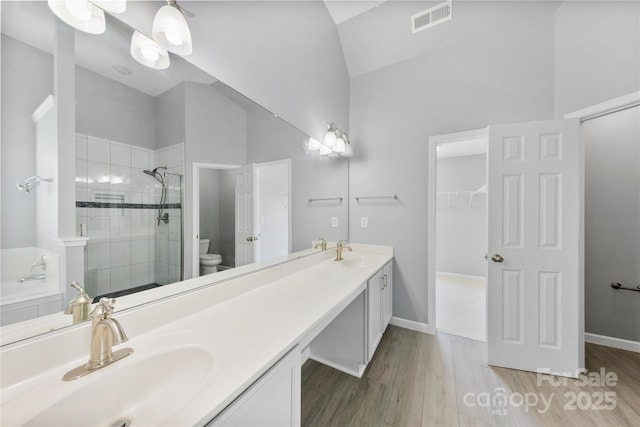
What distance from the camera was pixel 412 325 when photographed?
8.46 feet

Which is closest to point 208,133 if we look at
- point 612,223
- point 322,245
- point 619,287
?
point 322,245

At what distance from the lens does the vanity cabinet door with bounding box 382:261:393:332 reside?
224 cm

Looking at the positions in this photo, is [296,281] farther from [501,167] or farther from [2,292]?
[501,167]

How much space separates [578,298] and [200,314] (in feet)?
8.62

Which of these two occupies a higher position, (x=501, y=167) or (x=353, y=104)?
(x=353, y=104)

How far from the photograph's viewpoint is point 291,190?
1.97 m

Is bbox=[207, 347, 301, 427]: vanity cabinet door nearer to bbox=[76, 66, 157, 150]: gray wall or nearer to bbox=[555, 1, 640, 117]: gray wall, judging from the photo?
bbox=[76, 66, 157, 150]: gray wall

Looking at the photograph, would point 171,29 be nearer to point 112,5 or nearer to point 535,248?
point 112,5

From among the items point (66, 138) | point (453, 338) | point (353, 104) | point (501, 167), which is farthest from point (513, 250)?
point (66, 138)

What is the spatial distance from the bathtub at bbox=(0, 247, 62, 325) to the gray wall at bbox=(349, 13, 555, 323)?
2.48 meters

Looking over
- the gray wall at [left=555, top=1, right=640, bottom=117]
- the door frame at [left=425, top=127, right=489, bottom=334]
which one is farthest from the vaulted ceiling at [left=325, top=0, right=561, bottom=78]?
the door frame at [left=425, top=127, right=489, bottom=334]

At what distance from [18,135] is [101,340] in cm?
64

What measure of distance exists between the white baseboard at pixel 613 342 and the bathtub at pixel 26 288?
3.89m

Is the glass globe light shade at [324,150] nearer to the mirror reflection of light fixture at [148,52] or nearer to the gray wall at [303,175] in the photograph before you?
the gray wall at [303,175]
